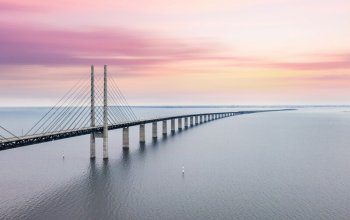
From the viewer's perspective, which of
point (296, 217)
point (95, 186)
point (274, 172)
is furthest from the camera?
point (274, 172)

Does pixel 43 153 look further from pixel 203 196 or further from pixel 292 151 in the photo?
pixel 292 151

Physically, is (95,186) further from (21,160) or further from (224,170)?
(21,160)

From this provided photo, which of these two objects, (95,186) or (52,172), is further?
(52,172)

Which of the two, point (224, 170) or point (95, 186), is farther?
point (224, 170)

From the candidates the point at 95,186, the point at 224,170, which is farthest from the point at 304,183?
the point at 95,186

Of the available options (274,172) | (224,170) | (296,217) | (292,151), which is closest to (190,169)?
(224,170)

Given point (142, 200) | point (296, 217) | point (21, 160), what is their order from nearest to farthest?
point (296, 217)
point (142, 200)
point (21, 160)
